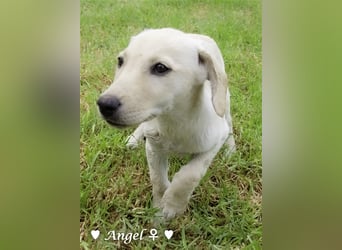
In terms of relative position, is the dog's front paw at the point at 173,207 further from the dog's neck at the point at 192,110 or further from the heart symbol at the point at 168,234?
the dog's neck at the point at 192,110

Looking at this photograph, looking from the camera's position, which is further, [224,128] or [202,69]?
[224,128]

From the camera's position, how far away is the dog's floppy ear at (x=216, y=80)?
1.25 meters

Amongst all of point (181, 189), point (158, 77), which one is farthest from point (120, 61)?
point (181, 189)

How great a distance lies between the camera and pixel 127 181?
1368 millimetres

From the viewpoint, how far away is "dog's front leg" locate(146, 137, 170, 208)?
1367 mm

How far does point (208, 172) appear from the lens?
138 cm

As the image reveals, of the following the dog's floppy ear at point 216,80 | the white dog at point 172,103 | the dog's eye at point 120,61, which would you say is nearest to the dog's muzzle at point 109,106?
the white dog at point 172,103

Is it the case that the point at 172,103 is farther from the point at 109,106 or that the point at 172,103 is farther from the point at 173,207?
the point at 173,207

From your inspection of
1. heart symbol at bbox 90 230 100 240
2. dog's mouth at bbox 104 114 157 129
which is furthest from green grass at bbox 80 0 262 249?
dog's mouth at bbox 104 114 157 129

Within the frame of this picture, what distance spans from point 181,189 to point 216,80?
295 mm
